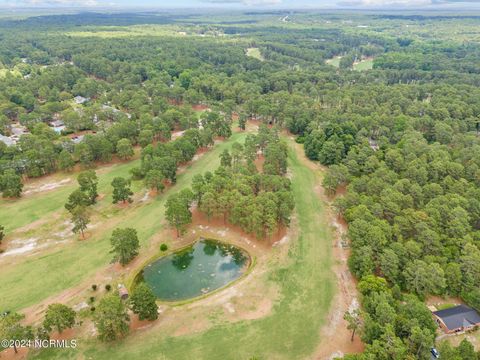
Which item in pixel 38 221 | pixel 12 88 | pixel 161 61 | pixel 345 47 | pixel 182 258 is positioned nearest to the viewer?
pixel 182 258

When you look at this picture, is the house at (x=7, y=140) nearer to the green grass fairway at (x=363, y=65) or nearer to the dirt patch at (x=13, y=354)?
the dirt patch at (x=13, y=354)

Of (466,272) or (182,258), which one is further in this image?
(182,258)

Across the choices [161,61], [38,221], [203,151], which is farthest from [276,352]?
[161,61]

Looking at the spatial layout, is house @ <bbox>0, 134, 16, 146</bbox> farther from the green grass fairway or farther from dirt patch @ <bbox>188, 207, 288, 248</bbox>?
the green grass fairway

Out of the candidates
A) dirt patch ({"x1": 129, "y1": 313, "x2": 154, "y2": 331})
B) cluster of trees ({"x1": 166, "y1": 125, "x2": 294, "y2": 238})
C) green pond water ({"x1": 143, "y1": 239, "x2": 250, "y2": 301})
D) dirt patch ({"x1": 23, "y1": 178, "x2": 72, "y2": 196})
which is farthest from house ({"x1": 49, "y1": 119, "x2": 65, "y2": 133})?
dirt patch ({"x1": 129, "y1": 313, "x2": 154, "y2": 331})

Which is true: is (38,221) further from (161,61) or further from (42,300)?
(161,61)

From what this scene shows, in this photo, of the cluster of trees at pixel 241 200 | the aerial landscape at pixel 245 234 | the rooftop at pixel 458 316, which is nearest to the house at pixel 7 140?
the aerial landscape at pixel 245 234

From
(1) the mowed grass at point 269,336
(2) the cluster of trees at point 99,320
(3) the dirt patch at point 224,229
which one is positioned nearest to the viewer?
(2) the cluster of trees at point 99,320
